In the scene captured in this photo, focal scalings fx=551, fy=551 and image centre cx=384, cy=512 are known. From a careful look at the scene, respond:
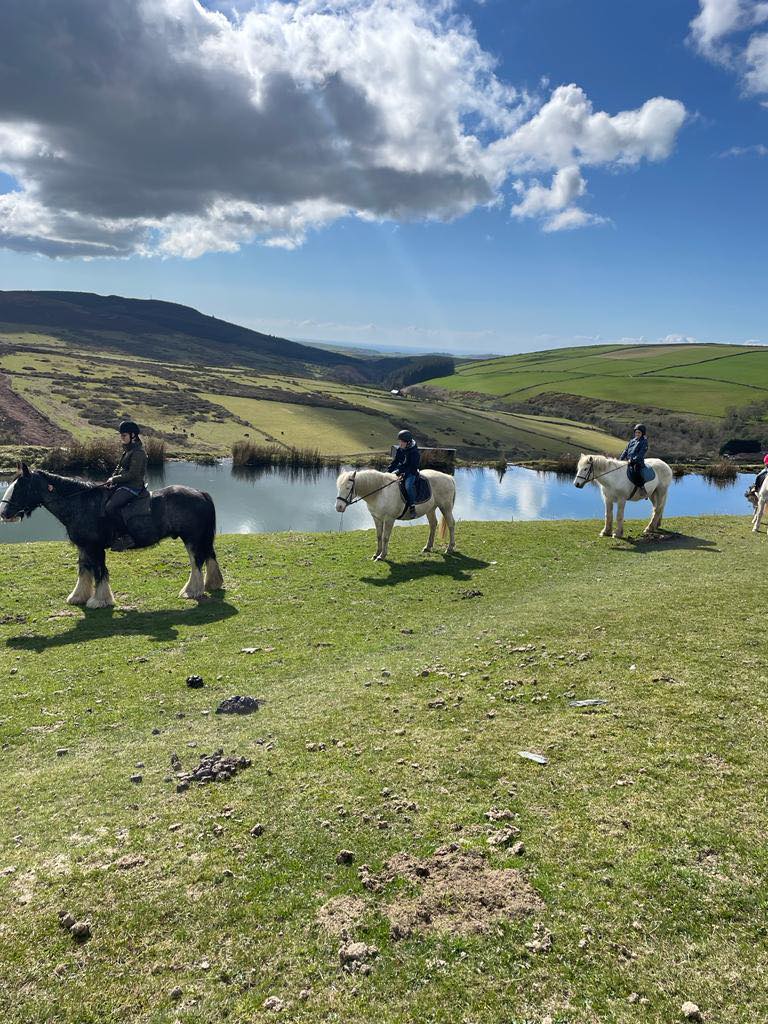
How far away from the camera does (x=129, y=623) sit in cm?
1151

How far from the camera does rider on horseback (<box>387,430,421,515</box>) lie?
648 inches

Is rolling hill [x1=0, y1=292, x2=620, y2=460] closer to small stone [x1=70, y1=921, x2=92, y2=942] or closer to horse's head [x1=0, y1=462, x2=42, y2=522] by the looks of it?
horse's head [x1=0, y1=462, x2=42, y2=522]

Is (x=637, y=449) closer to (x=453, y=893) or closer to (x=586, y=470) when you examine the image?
(x=586, y=470)

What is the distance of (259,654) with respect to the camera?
388 inches

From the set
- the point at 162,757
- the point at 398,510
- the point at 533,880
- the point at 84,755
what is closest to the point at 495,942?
the point at 533,880

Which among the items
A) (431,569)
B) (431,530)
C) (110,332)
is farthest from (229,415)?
(110,332)

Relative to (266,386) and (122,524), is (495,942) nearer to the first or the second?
(122,524)

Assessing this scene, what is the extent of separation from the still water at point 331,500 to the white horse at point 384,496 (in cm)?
1442

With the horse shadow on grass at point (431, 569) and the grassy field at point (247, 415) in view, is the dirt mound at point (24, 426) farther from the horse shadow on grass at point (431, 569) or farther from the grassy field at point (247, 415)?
the horse shadow on grass at point (431, 569)

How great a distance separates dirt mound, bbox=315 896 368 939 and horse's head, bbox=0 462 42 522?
11313 mm

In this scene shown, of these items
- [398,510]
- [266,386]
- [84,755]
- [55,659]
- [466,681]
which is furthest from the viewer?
[266,386]

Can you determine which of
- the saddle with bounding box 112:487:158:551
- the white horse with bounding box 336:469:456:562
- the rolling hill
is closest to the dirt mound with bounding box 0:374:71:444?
the rolling hill

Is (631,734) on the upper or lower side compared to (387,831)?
upper

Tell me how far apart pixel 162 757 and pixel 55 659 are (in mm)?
4379
